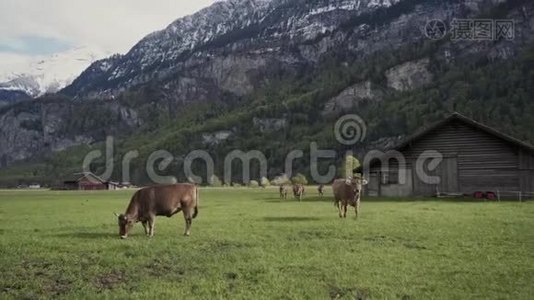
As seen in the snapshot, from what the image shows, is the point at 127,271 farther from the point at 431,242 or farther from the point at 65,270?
the point at 431,242

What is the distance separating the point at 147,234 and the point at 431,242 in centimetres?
1143

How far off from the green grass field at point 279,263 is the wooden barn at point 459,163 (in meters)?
29.1

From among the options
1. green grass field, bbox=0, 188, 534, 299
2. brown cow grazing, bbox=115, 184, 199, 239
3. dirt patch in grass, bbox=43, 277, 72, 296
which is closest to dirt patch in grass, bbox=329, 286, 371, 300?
green grass field, bbox=0, 188, 534, 299

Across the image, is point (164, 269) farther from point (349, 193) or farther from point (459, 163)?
point (459, 163)

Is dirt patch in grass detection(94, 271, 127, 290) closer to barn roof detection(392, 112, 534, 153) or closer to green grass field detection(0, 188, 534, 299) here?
green grass field detection(0, 188, 534, 299)

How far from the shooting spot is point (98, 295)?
39.8ft

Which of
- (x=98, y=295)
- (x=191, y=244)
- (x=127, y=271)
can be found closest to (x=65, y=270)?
(x=127, y=271)

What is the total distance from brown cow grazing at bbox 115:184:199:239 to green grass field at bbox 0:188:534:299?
838mm

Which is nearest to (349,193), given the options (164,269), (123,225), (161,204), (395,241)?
(395,241)

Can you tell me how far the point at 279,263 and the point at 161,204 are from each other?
340 inches

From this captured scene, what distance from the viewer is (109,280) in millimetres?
13703

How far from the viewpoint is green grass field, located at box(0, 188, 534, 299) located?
12.5 m

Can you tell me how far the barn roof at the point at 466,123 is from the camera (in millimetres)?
50188

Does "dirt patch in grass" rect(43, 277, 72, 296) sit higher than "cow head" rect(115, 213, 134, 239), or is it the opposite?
"cow head" rect(115, 213, 134, 239)
